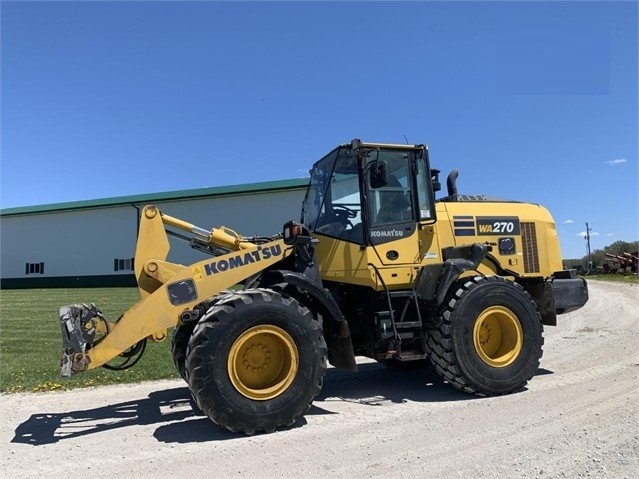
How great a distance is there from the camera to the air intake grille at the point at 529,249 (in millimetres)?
7773

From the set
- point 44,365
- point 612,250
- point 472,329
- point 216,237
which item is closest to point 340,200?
point 216,237

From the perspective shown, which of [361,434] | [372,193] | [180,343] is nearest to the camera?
[361,434]

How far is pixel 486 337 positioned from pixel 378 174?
8.55ft

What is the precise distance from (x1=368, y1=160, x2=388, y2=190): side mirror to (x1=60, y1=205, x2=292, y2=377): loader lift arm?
53.4 inches

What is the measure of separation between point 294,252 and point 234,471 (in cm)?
262

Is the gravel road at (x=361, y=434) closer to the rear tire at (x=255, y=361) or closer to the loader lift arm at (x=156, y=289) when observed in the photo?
the rear tire at (x=255, y=361)

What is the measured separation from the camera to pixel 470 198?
7.93 m

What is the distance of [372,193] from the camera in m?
6.73

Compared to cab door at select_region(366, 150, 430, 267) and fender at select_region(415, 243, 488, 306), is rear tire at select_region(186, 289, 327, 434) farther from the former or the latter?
fender at select_region(415, 243, 488, 306)

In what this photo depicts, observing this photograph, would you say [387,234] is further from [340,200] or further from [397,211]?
[340,200]

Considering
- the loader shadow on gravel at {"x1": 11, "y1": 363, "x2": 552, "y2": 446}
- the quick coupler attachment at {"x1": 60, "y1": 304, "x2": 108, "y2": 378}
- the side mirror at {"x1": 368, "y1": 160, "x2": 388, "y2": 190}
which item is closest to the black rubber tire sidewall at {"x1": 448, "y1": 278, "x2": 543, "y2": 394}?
the loader shadow on gravel at {"x1": 11, "y1": 363, "x2": 552, "y2": 446}

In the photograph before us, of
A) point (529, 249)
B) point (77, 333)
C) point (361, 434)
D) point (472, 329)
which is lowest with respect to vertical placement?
point (361, 434)

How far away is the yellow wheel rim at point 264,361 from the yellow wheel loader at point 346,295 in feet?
0.04

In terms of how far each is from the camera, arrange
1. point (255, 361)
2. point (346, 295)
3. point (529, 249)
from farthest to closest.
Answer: point (529, 249) < point (346, 295) < point (255, 361)
